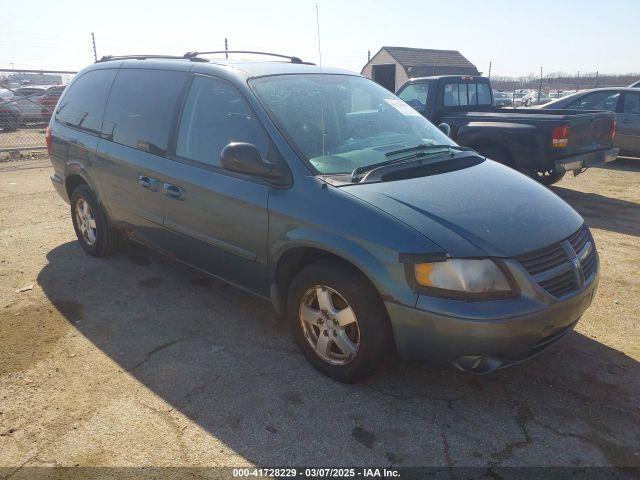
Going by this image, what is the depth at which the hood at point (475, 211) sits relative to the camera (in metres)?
2.50

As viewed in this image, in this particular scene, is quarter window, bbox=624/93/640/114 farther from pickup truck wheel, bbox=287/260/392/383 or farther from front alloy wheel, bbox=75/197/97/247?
front alloy wheel, bbox=75/197/97/247

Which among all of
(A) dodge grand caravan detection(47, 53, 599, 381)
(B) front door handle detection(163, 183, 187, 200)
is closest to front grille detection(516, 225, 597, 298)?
(A) dodge grand caravan detection(47, 53, 599, 381)

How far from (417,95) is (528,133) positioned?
2.28 metres

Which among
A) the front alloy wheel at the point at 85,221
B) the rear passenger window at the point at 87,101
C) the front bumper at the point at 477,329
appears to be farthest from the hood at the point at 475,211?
the front alloy wheel at the point at 85,221

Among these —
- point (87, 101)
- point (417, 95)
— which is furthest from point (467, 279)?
point (417, 95)

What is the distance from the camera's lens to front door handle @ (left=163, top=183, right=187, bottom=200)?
11.7 ft

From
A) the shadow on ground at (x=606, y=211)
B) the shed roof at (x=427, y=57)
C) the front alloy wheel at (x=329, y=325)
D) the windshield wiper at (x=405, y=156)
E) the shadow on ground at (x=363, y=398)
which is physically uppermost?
the shed roof at (x=427, y=57)

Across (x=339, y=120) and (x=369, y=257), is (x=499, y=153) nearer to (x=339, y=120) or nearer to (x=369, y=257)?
(x=339, y=120)

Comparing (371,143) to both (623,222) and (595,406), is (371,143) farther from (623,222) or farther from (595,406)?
(623,222)

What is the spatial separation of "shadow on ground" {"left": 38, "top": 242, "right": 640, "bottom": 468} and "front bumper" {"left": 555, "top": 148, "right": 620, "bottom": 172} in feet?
13.0

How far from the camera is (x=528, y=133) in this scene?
6.88 m

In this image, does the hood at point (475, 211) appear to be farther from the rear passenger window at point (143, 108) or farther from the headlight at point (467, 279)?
the rear passenger window at point (143, 108)

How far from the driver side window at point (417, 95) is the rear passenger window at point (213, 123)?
5488 mm

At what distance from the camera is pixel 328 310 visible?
2.87 m
